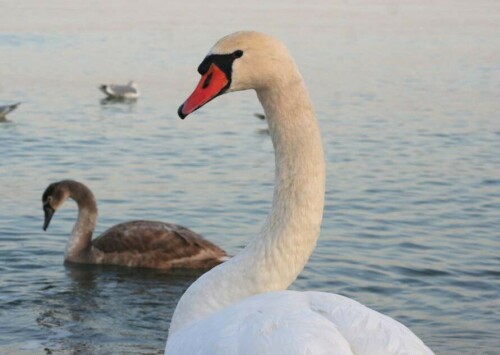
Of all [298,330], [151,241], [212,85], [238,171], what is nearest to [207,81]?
[212,85]

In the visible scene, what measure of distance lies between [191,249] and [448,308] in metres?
2.46

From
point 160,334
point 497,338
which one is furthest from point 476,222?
point 160,334

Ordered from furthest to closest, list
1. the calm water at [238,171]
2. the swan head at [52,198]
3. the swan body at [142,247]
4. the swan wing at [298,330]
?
the swan head at [52,198] → the swan body at [142,247] → the calm water at [238,171] → the swan wing at [298,330]

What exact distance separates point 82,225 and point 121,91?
7290mm

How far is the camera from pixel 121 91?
17.9m

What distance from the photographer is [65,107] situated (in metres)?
17.6

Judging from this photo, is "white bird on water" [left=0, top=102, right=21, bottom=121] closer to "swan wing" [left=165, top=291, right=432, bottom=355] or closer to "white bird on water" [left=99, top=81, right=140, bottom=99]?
"white bird on water" [left=99, top=81, right=140, bottom=99]

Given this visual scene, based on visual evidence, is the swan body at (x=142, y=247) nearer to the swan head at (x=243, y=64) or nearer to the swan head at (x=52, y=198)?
the swan head at (x=52, y=198)

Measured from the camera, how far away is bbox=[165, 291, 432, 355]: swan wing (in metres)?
3.54

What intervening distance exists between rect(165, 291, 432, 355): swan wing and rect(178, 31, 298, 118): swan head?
3.48ft

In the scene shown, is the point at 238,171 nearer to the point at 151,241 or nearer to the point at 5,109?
the point at 151,241

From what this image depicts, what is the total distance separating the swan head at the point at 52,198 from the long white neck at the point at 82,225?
94mm

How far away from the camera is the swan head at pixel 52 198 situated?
10.9 metres

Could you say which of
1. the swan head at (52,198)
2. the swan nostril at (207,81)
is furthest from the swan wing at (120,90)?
the swan nostril at (207,81)
